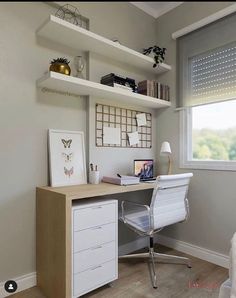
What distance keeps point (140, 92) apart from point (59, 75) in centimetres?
101

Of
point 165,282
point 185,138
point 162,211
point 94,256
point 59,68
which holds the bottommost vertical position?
point 165,282

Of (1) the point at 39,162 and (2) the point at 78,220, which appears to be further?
(1) the point at 39,162

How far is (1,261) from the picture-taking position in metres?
1.64

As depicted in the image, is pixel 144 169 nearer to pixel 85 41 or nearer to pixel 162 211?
pixel 162 211

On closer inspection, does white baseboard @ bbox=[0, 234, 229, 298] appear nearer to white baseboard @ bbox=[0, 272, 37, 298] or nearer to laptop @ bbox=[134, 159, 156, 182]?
white baseboard @ bbox=[0, 272, 37, 298]

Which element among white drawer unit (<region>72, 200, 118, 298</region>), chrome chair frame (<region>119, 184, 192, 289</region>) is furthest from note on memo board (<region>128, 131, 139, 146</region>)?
white drawer unit (<region>72, 200, 118, 298</region>)

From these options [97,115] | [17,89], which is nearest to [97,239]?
[97,115]

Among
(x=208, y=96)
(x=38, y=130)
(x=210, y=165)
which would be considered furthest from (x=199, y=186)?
(x=38, y=130)

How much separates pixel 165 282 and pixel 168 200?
2.14 ft

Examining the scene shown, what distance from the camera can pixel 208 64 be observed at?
7.32 ft

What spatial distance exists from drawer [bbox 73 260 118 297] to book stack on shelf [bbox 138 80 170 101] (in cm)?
165

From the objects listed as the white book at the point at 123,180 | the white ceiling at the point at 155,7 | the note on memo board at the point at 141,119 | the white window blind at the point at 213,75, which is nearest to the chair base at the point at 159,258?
the white book at the point at 123,180

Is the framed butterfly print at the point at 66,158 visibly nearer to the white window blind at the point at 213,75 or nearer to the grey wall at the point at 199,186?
the grey wall at the point at 199,186

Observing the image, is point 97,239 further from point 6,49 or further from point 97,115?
point 6,49
